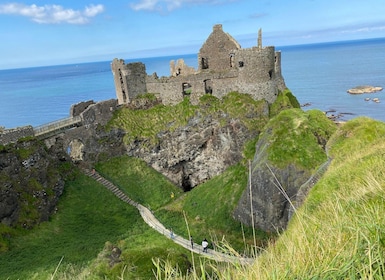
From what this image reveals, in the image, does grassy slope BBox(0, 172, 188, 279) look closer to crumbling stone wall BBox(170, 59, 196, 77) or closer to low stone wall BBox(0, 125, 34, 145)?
low stone wall BBox(0, 125, 34, 145)

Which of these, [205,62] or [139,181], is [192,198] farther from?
[205,62]

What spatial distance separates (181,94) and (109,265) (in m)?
25.6

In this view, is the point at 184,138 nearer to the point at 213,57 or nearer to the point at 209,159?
the point at 209,159

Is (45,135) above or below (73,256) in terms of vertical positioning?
above

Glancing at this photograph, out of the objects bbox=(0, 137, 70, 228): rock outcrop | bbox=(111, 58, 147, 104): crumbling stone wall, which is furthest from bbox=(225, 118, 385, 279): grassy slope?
bbox=(111, 58, 147, 104): crumbling stone wall

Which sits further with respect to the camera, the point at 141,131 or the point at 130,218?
the point at 141,131

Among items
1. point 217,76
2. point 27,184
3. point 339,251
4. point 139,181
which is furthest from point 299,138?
point 27,184

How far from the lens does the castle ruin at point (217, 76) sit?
31.1 m

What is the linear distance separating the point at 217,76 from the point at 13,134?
2054 centimetres

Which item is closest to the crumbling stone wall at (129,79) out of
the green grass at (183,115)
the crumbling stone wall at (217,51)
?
the green grass at (183,115)

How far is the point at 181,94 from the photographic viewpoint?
117 ft

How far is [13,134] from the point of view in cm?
2638

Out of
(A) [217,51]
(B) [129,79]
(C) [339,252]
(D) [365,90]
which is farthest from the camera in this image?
(D) [365,90]

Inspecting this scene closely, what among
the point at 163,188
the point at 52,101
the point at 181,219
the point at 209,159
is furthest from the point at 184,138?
the point at 52,101
